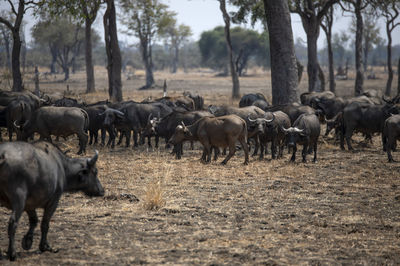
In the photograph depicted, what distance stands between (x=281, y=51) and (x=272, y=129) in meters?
5.36

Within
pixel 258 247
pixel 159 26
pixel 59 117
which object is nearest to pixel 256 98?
pixel 59 117

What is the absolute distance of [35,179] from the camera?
5.61m

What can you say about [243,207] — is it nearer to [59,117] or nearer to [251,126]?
[251,126]

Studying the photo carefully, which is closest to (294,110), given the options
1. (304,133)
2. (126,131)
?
(304,133)

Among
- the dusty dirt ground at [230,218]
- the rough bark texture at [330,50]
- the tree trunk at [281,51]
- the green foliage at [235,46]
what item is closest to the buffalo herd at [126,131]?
the dusty dirt ground at [230,218]

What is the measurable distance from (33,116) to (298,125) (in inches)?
283

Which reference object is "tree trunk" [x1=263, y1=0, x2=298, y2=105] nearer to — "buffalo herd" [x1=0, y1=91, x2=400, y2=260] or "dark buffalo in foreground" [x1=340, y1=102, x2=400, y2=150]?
"buffalo herd" [x1=0, y1=91, x2=400, y2=260]

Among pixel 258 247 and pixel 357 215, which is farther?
pixel 357 215

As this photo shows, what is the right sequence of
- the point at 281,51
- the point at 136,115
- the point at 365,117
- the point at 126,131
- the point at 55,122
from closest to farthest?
1. the point at 55,122
2. the point at 365,117
3. the point at 126,131
4. the point at 136,115
5. the point at 281,51

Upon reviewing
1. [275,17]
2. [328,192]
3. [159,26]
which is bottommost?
[328,192]

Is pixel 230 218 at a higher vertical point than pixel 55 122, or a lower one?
lower

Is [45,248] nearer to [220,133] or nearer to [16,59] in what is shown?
[220,133]

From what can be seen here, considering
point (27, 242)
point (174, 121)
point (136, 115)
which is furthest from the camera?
point (136, 115)

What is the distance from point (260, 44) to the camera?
81.3 metres
